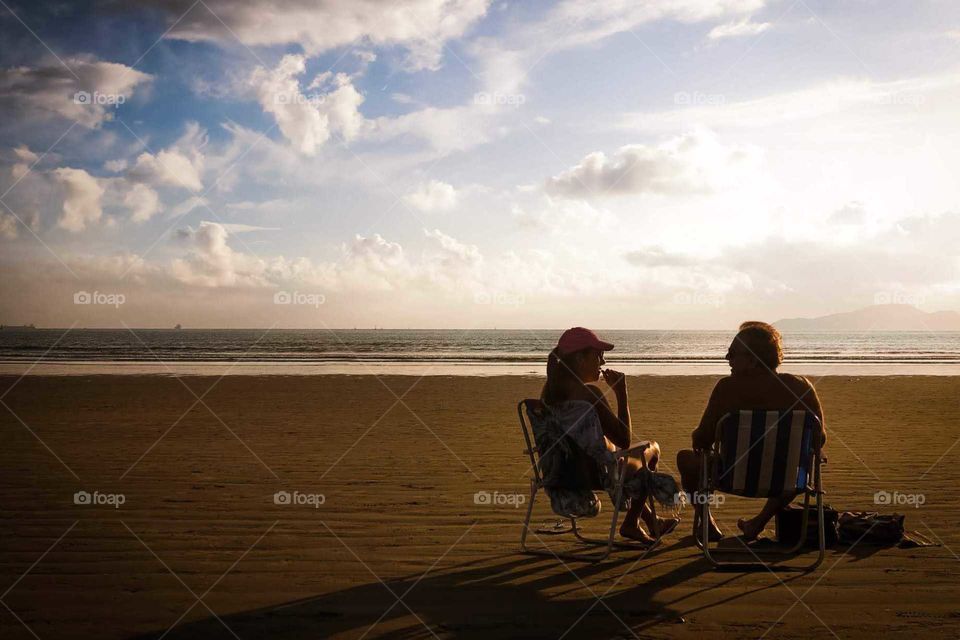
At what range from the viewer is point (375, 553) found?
189 inches

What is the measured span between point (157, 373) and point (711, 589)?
23270 mm

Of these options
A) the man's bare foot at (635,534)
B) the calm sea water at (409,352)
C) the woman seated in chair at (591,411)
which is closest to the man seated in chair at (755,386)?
the woman seated in chair at (591,411)

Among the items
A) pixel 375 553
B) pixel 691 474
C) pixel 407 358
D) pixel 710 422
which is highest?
pixel 407 358

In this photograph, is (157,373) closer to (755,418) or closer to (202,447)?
(202,447)

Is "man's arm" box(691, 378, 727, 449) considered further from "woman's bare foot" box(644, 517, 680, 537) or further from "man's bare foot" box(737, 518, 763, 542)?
"man's bare foot" box(737, 518, 763, 542)

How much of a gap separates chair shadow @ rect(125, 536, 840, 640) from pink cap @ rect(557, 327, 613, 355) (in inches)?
53.1

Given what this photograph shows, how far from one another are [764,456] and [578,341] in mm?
1295

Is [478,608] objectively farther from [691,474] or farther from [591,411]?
[691,474]

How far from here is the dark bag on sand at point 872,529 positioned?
4938 millimetres

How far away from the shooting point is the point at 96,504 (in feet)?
20.0

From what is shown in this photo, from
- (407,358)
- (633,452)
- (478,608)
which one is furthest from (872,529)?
(407,358)

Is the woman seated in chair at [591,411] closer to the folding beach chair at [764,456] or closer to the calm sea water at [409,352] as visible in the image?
the folding beach chair at [764,456]

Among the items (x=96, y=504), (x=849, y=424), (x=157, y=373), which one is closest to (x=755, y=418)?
(x=96, y=504)

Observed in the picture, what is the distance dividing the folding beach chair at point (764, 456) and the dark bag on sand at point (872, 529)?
0.77 m
